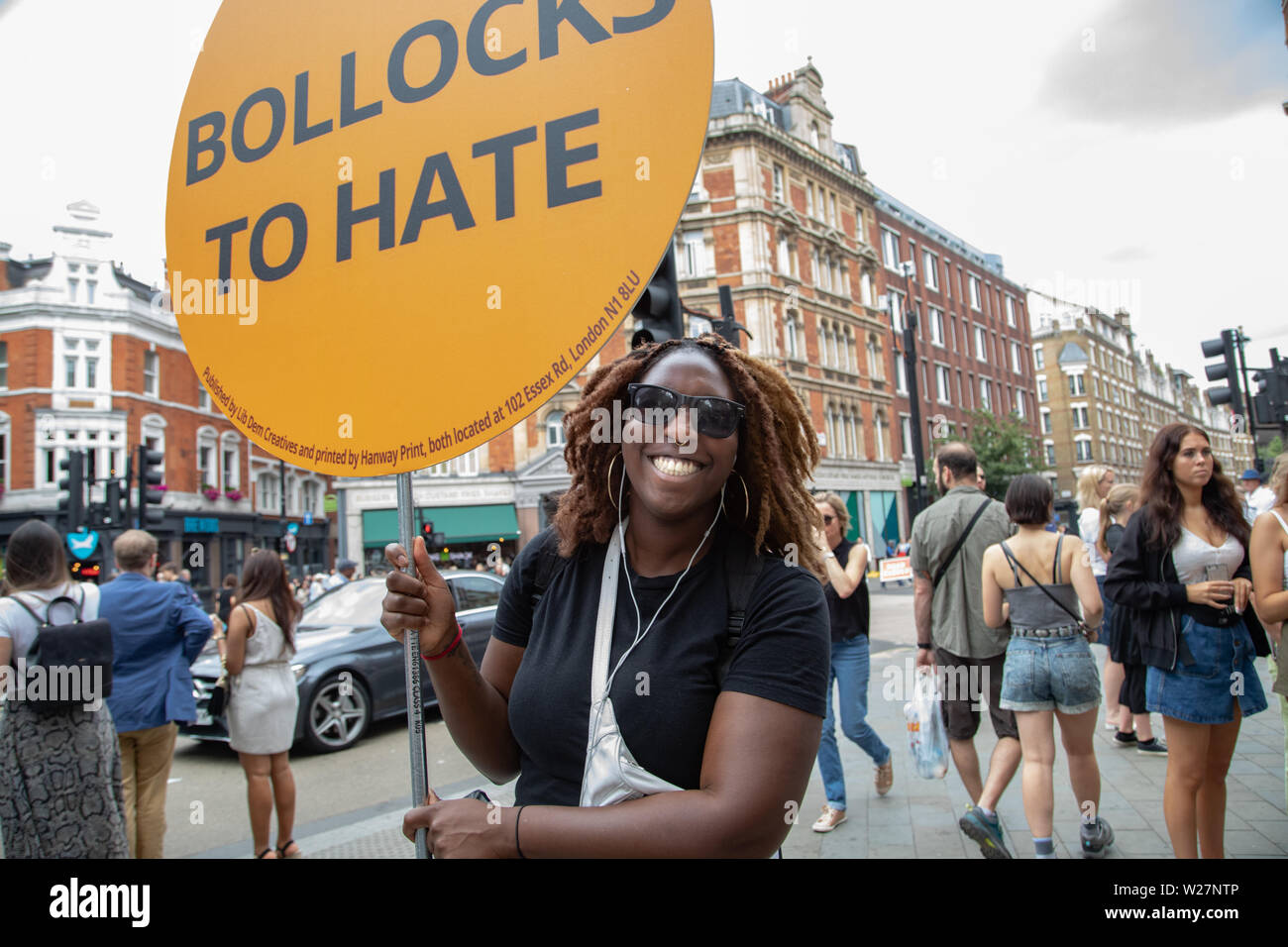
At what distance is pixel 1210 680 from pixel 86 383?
37.4 metres

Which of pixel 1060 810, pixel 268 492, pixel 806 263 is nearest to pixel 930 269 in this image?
pixel 806 263

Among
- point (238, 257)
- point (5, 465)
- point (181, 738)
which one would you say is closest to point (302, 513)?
point (5, 465)

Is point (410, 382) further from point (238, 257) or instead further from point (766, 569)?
point (766, 569)

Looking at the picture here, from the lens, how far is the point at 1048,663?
12.4ft

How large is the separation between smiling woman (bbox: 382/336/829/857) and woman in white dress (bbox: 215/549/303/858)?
3.69 m

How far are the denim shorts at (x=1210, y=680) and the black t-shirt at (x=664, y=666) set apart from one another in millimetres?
2867

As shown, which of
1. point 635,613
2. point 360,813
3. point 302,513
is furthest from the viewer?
point 302,513

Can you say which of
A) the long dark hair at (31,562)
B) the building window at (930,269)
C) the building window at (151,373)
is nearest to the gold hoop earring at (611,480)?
the long dark hair at (31,562)

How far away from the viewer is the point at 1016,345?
51500 mm

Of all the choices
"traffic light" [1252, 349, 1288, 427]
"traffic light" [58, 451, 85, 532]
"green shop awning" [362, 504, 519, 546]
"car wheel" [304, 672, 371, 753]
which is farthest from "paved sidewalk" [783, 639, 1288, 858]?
"green shop awning" [362, 504, 519, 546]

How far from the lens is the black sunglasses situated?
1399 millimetres

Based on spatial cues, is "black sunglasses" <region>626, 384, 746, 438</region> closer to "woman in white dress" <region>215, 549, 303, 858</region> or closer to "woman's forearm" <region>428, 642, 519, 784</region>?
"woman's forearm" <region>428, 642, 519, 784</region>

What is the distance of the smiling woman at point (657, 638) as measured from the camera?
1.16 m
